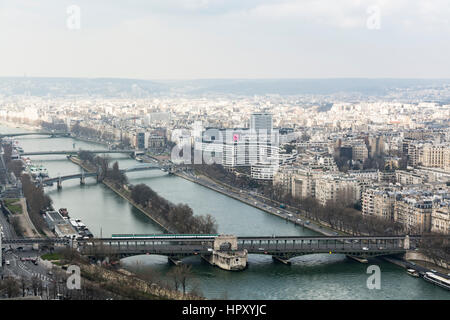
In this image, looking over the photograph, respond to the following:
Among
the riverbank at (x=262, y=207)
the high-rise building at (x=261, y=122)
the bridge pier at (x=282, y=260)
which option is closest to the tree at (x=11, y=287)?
the bridge pier at (x=282, y=260)

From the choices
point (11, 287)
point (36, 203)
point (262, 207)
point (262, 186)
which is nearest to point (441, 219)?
point (262, 207)

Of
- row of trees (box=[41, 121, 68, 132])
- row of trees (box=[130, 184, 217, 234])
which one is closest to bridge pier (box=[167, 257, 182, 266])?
row of trees (box=[130, 184, 217, 234])

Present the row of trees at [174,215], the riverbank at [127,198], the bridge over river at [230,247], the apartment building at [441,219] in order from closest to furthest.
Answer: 1. the bridge over river at [230,247]
2. the row of trees at [174,215]
3. the apartment building at [441,219]
4. the riverbank at [127,198]

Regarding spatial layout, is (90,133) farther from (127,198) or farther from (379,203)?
(379,203)

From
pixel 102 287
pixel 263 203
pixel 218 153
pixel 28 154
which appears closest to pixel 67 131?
pixel 28 154

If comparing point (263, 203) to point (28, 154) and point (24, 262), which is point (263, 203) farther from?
point (28, 154)

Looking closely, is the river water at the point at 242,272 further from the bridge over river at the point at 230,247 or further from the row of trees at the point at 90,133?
the row of trees at the point at 90,133
